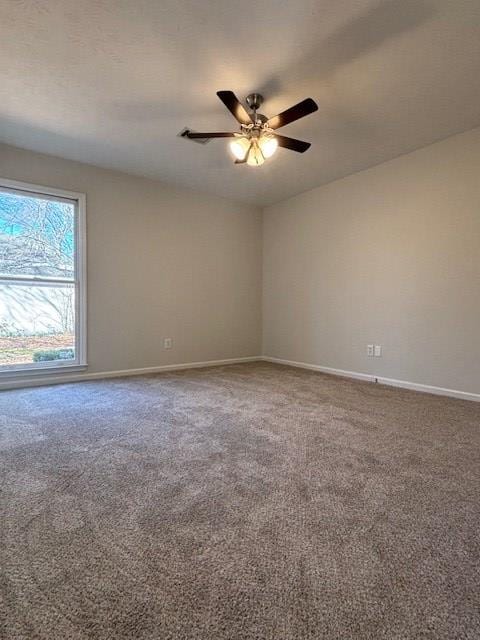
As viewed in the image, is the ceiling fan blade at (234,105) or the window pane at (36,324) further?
the window pane at (36,324)

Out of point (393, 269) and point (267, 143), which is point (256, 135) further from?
point (393, 269)

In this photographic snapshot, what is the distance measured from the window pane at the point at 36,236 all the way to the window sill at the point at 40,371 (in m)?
1.06

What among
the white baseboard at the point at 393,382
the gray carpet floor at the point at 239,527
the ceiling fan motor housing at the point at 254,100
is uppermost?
the ceiling fan motor housing at the point at 254,100

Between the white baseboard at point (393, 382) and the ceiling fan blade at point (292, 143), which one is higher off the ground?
the ceiling fan blade at point (292, 143)

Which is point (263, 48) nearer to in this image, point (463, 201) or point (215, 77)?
point (215, 77)

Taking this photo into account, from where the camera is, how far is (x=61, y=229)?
12.5 feet

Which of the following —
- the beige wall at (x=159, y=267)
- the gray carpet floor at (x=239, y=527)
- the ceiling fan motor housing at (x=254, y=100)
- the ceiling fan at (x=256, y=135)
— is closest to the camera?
→ the gray carpet floor at (x=239, y=527)

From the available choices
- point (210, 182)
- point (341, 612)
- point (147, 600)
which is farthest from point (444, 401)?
point (210, 182)

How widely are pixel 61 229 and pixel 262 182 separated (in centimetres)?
260

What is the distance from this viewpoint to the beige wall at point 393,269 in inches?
124

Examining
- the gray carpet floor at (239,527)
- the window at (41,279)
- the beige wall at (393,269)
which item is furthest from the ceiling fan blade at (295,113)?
the window at (41,279)

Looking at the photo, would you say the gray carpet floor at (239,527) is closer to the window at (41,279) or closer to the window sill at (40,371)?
the window sill at (40,371)

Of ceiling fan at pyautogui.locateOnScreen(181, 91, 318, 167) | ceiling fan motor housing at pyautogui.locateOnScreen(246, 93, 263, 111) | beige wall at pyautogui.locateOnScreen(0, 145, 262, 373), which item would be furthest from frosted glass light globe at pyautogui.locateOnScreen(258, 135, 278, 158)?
beige wall at pyautogui.locateOnScreen(0, 145, 262, 373)

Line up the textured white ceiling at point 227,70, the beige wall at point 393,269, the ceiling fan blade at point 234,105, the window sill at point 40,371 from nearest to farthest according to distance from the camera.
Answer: the textured white ceiling at point 227,70, the ceiling fan blade at point 234,105, the beige wall at point 393,269, the window sill at point 40,371
